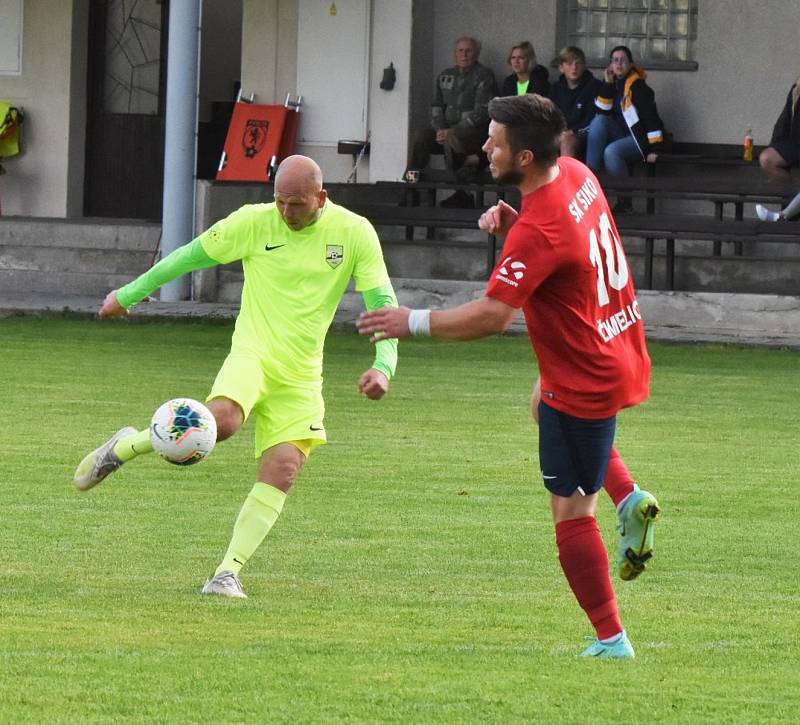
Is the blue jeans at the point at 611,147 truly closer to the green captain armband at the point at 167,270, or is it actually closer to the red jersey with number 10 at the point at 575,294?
the green captain armband at the point at 167,270

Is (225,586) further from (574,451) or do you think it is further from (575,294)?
(575,294)

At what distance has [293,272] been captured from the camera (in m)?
7.88

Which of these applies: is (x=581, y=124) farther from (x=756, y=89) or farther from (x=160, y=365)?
(x=160, y=365)

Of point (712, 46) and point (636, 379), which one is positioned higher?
point (712, 46)

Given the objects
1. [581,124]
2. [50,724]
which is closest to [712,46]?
[581,124]

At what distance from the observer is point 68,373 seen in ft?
52.9

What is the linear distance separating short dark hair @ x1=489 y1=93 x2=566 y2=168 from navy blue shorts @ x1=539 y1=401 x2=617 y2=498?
889 millimetres

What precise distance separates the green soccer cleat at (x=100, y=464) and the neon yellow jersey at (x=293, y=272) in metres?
0.68

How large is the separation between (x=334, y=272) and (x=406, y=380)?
28.0 feet

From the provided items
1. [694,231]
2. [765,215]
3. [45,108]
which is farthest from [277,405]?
[45,108]

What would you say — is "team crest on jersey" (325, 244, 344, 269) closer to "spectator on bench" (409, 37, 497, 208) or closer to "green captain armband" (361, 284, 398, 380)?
"green captain armband" (361, 284, 398, 380)

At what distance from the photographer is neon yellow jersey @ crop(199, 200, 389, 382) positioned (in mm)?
7871

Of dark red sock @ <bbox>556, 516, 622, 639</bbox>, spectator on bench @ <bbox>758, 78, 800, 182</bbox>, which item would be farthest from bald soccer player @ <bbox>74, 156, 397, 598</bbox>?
spectator on bench @ <bbox>758, 78, 800, 182</bbox>

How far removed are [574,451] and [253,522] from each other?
2.03 m
